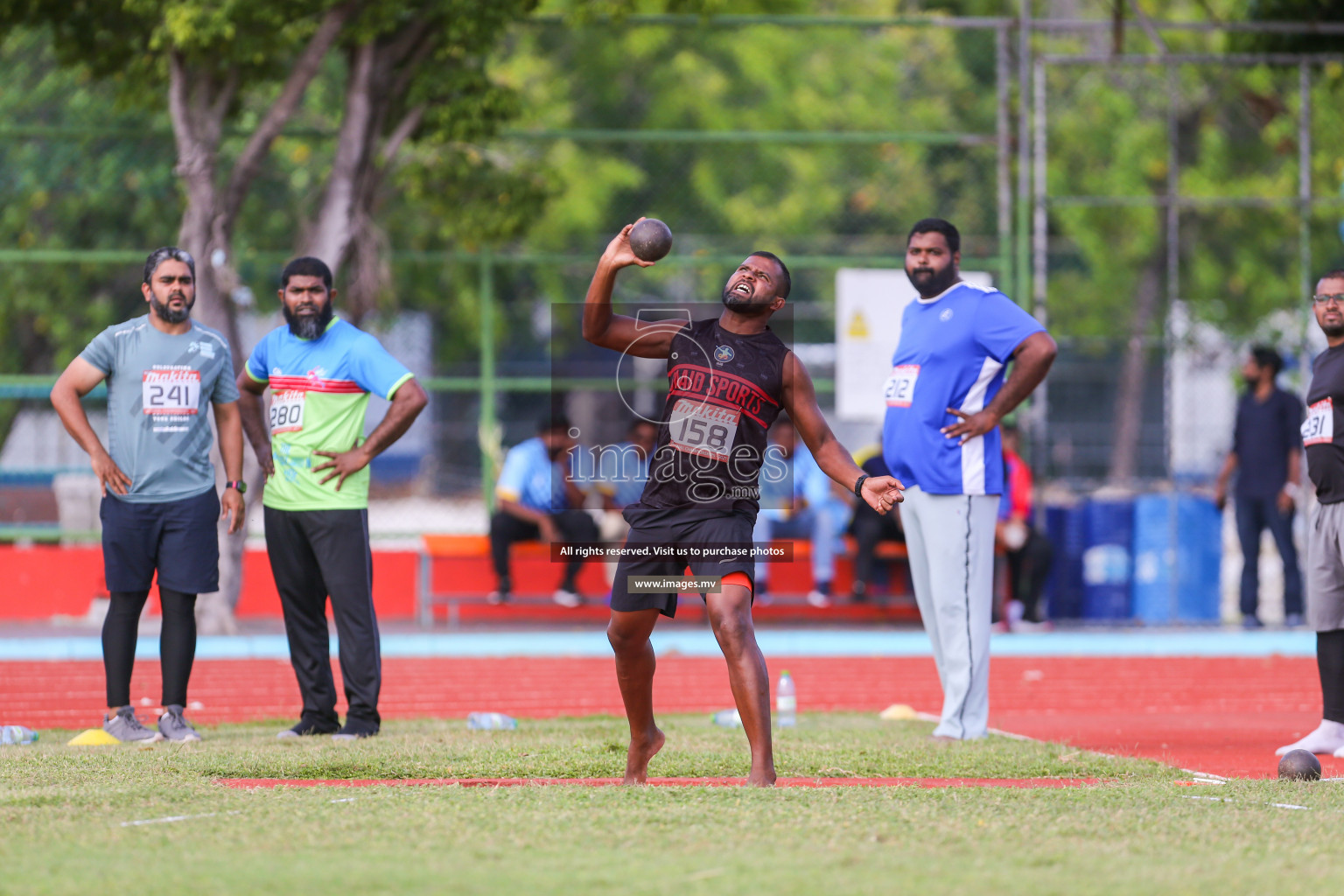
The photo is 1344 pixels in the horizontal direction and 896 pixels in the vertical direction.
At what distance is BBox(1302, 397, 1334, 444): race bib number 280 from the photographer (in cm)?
696

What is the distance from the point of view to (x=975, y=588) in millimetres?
7379

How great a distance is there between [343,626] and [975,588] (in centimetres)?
292

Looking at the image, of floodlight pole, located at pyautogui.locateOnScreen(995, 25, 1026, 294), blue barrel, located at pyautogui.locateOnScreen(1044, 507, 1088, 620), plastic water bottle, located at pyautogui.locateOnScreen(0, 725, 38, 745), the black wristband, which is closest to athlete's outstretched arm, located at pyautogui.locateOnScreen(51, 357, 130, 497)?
plastic water bottle, located at pyautogui.locateOnScreen(0, 725, 38, 745)

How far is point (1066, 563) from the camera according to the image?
1368 cm

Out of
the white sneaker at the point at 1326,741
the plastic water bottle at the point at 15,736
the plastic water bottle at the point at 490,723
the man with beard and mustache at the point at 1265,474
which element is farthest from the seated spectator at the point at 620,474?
the white sneaker at the point at 1326,741

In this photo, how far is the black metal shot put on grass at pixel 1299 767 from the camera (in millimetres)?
6039

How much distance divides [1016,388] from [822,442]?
5.89 ft

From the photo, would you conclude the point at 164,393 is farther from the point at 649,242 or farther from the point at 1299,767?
the point at 1299,767

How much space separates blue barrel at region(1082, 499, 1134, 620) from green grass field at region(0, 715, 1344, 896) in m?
7.43

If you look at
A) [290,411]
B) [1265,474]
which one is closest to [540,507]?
[1265,474]

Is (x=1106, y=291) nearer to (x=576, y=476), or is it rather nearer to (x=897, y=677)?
(x=576, y=476)

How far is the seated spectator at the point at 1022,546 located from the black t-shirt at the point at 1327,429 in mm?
5649

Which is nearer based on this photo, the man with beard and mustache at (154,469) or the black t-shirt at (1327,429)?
the black t-shirt at (1327,429)

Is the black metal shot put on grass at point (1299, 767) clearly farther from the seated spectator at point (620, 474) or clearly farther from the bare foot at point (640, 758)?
the seated spectator at point (620, 474)
